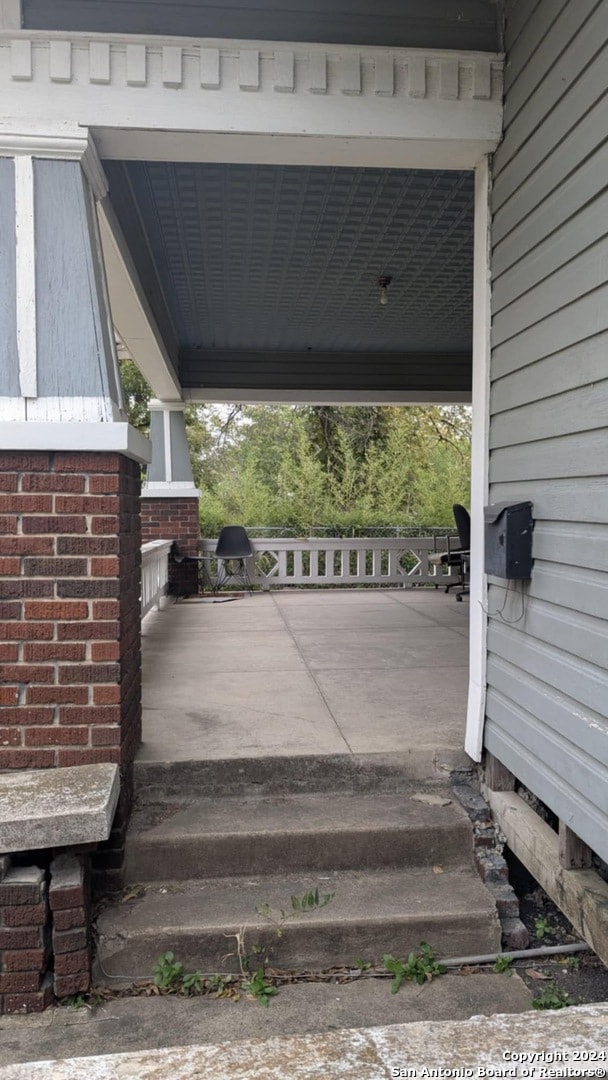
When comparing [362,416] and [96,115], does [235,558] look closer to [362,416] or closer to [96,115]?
[96,115]

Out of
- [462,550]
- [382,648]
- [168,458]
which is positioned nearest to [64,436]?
[382,648]

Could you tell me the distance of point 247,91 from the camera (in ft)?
8.68

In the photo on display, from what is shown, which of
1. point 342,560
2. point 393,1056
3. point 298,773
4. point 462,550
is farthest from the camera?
point 342,560

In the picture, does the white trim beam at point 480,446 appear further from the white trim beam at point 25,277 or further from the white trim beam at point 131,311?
the white trim beam at point 25,277

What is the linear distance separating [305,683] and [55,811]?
2195mm

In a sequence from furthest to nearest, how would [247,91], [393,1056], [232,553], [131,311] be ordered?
1. [232,553]
2. [131,311]
3. [247,91]
4. [393,1056]

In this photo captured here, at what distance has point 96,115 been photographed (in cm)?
259

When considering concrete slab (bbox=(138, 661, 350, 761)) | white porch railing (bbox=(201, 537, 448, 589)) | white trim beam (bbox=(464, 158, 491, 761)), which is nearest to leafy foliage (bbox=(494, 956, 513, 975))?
white trim beam (bbox=(464, 158, 491, 761))

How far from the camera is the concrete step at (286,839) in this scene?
251 cm

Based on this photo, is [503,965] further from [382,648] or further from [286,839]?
[382,648]

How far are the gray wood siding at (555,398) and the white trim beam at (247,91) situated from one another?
0.22m

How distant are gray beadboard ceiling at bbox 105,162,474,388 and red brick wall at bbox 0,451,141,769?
5.62 ft

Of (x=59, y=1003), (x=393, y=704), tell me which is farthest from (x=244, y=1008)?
(x=393, y=704)

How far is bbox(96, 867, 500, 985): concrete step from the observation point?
7.30 ft
